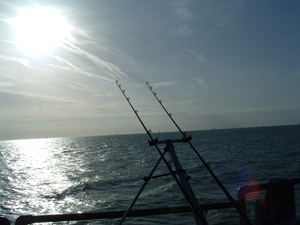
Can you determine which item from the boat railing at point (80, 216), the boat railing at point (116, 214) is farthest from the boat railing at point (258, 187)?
the boat railing at point (80, 216)

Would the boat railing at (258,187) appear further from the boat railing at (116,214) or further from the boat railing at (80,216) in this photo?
the boat railing at (80,216)

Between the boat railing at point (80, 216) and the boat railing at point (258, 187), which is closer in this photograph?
the boat railing at point (80, 216)

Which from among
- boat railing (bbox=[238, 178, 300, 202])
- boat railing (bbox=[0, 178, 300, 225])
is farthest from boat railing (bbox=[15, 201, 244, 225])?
boat railing (bbox=[238, 178, 300, 202])

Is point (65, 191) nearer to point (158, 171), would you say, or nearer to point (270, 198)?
point (158, 171)

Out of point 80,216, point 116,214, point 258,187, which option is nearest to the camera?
point 80,216

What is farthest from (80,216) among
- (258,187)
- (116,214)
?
(258,187)

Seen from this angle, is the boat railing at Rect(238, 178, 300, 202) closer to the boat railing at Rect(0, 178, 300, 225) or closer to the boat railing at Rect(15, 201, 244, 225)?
the boat railing at Rect(0, 178, 300, 225)

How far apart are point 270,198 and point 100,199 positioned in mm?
12964

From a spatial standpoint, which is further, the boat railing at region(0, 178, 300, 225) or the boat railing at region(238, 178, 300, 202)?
the boat railing at region(238, 178, 300, 202)

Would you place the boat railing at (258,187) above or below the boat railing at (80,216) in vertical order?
above

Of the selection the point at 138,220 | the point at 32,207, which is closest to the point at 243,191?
the point at 138,220

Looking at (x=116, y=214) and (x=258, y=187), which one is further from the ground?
(x=258, y=187)

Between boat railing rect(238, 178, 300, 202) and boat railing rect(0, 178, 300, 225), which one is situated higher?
boat railing rect(238, 178, 300, 202)

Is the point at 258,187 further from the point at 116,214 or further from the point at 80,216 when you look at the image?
the point at 80,216
